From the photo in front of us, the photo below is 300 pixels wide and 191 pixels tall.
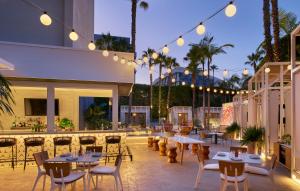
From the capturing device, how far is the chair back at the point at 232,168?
200 inches

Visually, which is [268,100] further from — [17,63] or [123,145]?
[17,63]

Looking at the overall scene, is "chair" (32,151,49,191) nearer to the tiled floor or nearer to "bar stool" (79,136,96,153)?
A: the tiled floor

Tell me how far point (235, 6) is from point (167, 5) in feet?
29.7

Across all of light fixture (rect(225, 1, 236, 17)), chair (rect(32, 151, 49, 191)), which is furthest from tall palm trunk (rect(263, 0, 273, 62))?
chair (rect(32, 151, 49, 191))

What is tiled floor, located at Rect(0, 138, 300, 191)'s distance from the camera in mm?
6219

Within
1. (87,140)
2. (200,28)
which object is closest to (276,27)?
(200,28)

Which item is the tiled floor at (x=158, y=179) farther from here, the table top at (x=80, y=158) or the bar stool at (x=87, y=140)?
the bar stool at (x=87, y=140)

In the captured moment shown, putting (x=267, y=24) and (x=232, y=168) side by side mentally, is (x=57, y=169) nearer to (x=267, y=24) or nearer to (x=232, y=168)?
(x=232, y=168)

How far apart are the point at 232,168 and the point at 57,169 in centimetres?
323

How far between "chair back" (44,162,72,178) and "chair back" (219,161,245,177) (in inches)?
114

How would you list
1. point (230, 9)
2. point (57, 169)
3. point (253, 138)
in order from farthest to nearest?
point (253, 138) < point (57, 169) < point (230, 9)

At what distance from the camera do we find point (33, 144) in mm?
8195

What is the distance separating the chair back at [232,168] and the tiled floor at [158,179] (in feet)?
3.51

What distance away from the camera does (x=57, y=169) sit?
5.00 meters
